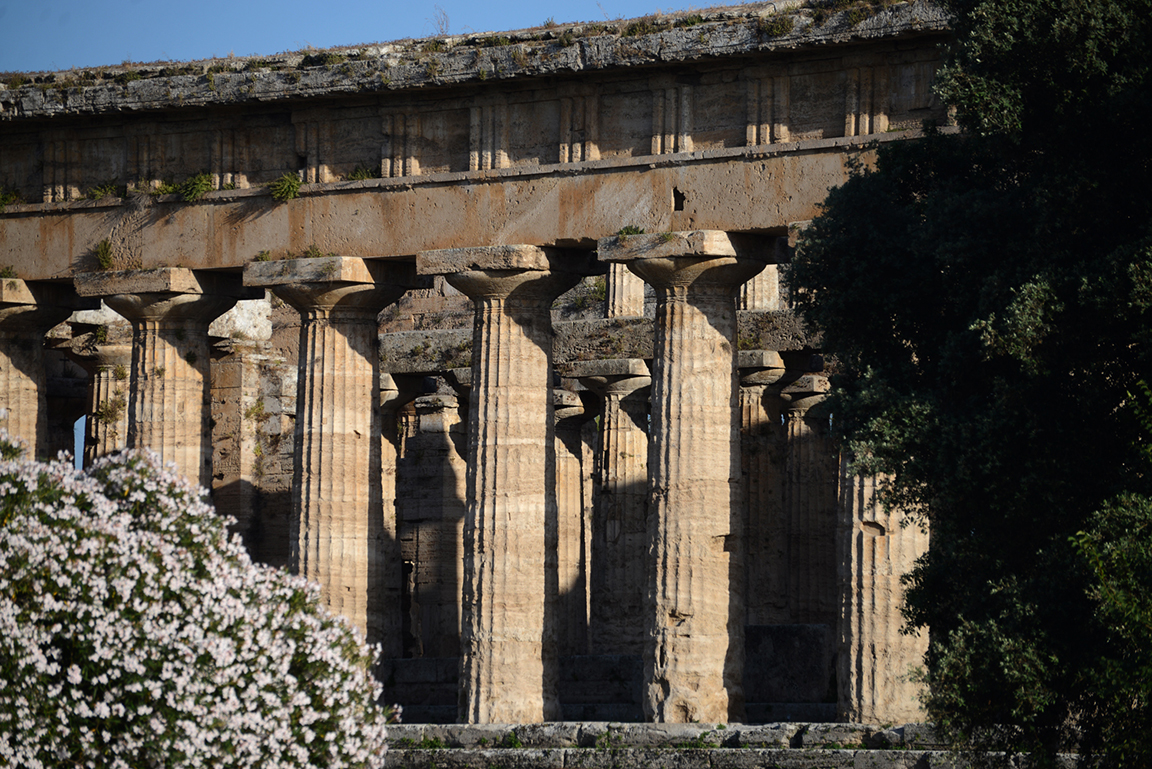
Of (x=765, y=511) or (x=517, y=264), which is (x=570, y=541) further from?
(x=517, y=264)

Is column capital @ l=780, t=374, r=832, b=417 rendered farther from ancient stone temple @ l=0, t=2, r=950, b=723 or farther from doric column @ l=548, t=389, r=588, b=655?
doric column @ l=548, t=389, r=588, b=655

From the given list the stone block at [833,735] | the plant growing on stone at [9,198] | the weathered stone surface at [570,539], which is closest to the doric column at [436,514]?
the weathered stone surface at [570,539]

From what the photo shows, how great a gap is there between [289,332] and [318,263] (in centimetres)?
1770

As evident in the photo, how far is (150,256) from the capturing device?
27969mm

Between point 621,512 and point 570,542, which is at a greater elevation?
point 621,512

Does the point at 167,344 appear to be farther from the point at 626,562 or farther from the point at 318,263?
the point at 626,562

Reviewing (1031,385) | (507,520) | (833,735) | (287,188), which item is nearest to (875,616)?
(833,735)


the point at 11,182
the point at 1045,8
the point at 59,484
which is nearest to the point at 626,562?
the point at 11,182

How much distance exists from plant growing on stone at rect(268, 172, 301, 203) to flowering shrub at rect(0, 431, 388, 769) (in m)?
12.3

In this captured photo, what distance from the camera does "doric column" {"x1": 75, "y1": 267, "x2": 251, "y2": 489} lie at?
27719 mm

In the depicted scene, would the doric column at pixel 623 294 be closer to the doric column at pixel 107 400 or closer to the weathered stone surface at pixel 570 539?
the weathered stone surface at pixel 570 539

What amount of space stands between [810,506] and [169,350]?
10.5 meters

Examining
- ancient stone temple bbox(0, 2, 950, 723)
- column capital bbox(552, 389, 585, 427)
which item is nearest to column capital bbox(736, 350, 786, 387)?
ancient stone temple bbox(0, 2, 950, 723)

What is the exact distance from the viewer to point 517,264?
84.1 ft
